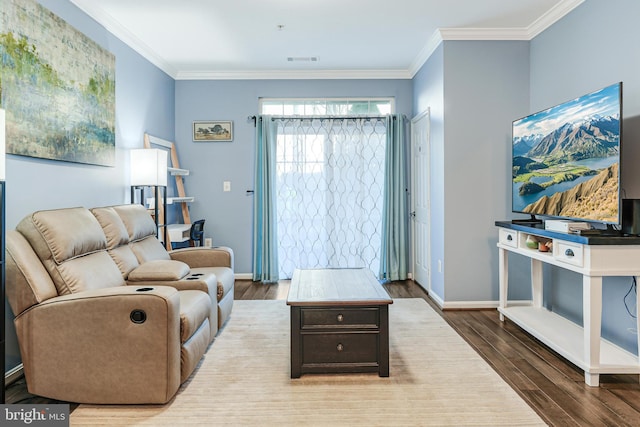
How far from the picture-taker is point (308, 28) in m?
3.64

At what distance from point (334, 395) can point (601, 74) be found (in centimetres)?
279

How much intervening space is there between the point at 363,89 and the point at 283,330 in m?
3.22

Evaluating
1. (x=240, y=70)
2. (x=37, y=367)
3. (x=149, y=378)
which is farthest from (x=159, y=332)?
(x=240, y=70)

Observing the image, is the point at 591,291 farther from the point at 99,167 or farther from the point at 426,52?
the point at 99,167

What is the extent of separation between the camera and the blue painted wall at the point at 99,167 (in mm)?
2379

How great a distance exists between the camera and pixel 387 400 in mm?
2070

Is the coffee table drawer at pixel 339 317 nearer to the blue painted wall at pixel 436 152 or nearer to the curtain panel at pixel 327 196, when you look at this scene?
the blue painted wall at pixel 436 152

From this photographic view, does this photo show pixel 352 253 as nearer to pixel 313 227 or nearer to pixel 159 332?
pixel 313 227

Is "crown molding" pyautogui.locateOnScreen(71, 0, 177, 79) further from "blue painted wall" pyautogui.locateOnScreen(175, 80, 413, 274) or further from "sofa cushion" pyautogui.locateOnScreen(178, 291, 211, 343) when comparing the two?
"sofa cushion" pyautogui.locateOnScreen(178, 291, 211, 343)

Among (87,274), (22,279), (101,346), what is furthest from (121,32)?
(101,346)

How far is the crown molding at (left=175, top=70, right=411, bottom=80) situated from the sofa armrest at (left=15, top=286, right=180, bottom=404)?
11.9 ft

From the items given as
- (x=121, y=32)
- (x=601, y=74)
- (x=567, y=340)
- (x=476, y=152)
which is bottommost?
(x=567, y=340)

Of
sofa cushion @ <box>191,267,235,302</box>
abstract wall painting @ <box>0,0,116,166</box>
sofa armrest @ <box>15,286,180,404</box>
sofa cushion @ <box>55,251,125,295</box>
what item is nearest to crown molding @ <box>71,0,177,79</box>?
abstract wall painting @ <box>0,0,116,166</box>

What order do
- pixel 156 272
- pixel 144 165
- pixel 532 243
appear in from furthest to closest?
pixel 144 165 → pixel 532 243 → pixel 156 272
